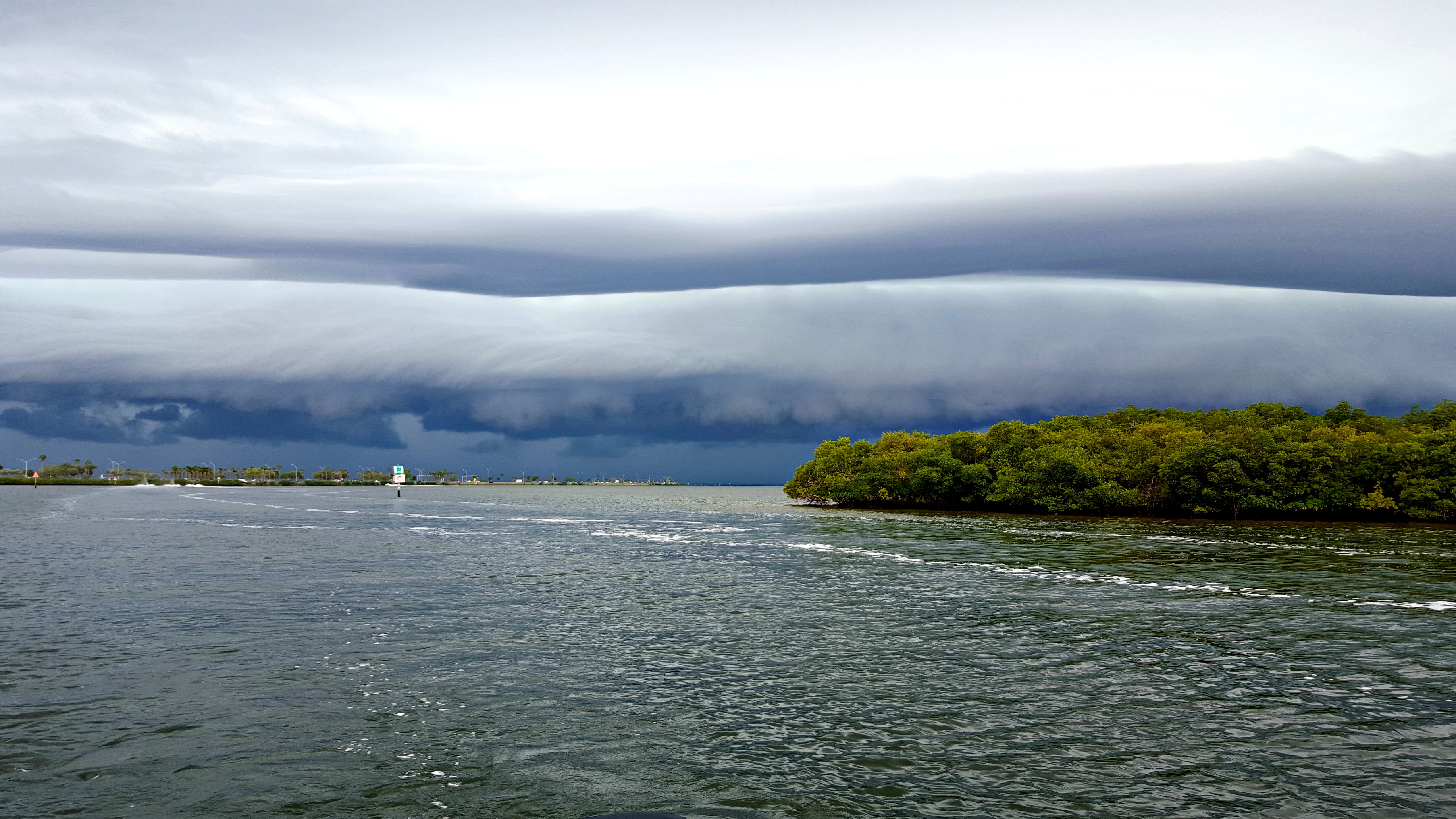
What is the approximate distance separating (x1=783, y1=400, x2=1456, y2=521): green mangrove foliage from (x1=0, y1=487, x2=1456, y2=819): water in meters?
80.5

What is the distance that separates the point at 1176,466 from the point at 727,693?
4995 inches

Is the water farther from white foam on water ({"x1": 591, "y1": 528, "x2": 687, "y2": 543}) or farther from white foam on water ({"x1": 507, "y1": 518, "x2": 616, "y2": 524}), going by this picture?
white foam on water ({"x1": 507, "y1": 518, "x2": 616, "y2": 524})

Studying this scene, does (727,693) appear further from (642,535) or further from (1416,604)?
(642,535)

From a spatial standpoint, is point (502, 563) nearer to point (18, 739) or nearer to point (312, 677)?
point (312, 677)

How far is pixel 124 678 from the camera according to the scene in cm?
2456

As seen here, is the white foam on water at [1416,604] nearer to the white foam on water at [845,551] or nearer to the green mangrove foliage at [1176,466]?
the white foam on water at [845,551]

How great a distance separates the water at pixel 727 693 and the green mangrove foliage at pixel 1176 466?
264ft

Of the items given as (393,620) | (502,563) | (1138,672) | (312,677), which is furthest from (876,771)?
(502,563)

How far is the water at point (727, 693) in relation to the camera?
1606cm

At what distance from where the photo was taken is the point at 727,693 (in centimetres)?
2342

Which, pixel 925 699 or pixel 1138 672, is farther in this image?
pixel 1138 672

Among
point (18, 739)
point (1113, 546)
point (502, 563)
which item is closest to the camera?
point (18, 739)

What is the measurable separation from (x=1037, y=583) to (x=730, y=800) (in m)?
37.6

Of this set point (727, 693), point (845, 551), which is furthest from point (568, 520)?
point (727, 693)
